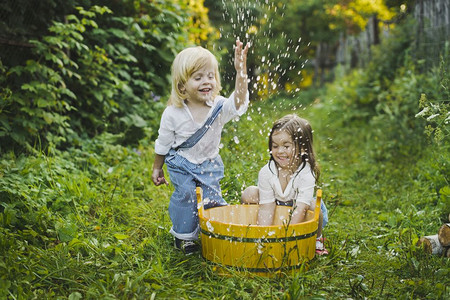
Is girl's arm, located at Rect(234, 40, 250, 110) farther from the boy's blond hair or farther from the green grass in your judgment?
the green grass

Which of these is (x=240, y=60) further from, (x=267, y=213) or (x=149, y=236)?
(x=149, y=236)

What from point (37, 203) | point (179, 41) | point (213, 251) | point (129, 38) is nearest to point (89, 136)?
point (129, 38)

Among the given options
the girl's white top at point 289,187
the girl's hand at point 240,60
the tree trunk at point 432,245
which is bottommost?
the tree trunk at point 432,245

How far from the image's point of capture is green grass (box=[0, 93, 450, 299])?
2.18 meters

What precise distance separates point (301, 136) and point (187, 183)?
710mm

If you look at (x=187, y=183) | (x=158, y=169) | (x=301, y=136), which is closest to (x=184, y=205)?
(x=187, y=183)

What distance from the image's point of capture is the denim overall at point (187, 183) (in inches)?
106

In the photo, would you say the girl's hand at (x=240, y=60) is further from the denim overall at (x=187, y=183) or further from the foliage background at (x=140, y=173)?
the foliage background at (x=140, y=173)

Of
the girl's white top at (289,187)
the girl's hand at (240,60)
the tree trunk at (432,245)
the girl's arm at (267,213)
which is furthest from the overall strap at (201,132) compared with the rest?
the tree trunk at (432,245)

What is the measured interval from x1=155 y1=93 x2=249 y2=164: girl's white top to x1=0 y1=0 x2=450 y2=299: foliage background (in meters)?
0.48

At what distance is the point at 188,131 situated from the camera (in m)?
2.68

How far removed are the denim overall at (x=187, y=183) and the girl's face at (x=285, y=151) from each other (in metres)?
0.38

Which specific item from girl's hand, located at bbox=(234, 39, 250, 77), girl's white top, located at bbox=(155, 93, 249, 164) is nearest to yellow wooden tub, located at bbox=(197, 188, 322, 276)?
girl's white top, located at bbox=(155, 93, 249, 164)

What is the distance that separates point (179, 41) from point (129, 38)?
81 centimetres
